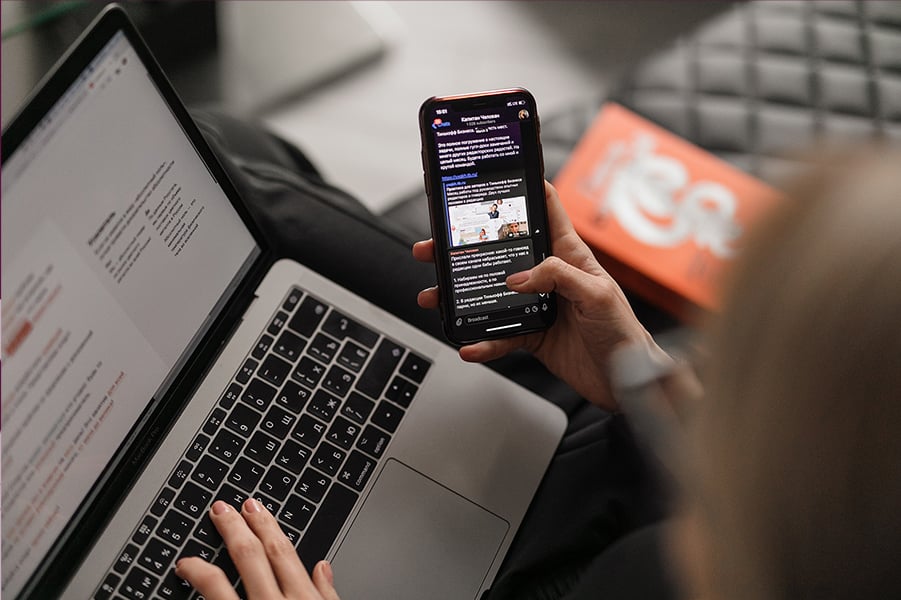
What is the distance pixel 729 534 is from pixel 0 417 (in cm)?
48

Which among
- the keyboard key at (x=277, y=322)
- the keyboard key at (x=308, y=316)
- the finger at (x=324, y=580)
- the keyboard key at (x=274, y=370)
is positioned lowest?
the finger at (x=324, y=580)

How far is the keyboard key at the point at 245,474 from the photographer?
0.65m

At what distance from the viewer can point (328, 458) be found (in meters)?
0.68

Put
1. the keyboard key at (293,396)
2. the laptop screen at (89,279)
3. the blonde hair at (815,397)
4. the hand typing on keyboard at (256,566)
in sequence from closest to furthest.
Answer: the blonde hair at (815,397)
the laptop screen at (89,279)
the hand typing on keyboard at (256,566)
the keyboard key at (293,396)

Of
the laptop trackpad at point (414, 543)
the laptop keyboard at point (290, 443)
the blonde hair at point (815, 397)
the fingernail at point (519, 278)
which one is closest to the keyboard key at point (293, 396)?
the laptop keyboard at point (290, 443)

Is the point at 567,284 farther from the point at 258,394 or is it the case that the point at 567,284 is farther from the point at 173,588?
the point at 173,588

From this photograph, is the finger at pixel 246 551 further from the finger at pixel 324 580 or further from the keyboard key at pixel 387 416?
the keyboard key at pixel 387 416

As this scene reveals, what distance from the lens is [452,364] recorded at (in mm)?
744

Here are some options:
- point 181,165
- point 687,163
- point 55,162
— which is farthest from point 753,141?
point 55,162

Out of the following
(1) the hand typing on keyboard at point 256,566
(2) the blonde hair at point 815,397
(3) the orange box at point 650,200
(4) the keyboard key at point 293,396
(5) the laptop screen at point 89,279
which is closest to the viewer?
(2) the blonde hair at point 815,397

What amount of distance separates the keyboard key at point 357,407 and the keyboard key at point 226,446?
0.10 metres

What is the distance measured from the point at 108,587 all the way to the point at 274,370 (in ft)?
0.75

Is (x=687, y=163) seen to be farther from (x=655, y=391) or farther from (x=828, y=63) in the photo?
(x=655, y=391)

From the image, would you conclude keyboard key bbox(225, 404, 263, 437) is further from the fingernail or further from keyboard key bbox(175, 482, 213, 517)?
the fingernail
